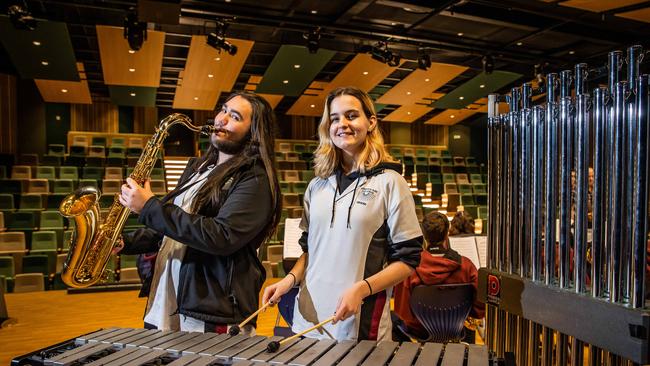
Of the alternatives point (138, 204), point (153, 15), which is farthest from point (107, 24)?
point (138, 204)

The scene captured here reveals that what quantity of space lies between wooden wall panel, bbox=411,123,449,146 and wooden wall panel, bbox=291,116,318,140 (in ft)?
12.4

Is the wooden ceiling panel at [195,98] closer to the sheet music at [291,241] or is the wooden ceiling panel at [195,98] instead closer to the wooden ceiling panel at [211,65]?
the wooden ceiling panel at [211,65]

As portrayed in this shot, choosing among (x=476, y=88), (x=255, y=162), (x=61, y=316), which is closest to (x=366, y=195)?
(x=255, y=162)

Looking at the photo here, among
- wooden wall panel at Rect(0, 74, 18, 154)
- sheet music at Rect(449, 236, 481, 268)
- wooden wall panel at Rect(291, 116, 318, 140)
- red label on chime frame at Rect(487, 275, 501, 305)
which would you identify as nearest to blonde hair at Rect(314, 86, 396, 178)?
red label on chime frame at Rect(487, 275, 501, 305)

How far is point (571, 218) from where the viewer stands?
181 centimetres

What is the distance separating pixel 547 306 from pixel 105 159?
1090 centimetres

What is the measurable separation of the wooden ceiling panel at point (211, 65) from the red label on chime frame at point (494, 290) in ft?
24.3

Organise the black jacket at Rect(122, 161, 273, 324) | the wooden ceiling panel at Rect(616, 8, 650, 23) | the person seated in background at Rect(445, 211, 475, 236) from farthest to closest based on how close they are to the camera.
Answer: the wooden ceiling panel at Rect(616, 8, 650, 23), the person seated in background at Rect(445, 211, 475, 236), the black jacket at Rect(122, 161, 273, 324)

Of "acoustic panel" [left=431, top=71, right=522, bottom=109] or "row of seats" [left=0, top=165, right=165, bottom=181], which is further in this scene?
"acoustic panel" [left=431, top=71, right=522, bottom=109]

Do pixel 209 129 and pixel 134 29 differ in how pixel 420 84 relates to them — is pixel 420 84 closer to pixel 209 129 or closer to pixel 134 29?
pixel 134 29

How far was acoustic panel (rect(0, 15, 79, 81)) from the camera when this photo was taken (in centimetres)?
753

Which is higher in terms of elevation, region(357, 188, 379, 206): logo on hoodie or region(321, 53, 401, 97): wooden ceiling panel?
region(321, 53, 401, 97): wooden ceiling panel

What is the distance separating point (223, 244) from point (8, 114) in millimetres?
12637

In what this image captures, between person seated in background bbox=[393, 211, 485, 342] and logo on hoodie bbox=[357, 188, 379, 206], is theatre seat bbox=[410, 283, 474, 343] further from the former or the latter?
logo on hoodie bbox=[357, 188, 379, 206]
